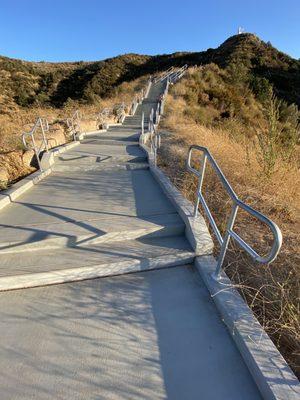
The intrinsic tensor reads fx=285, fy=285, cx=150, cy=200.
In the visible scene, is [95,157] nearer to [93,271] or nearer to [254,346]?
[93,271]

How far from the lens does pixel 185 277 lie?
298 cm

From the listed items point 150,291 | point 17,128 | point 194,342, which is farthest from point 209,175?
point 17,128

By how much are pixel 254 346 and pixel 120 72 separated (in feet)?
161

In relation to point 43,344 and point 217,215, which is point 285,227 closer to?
point 217,215

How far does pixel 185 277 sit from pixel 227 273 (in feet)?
1.53

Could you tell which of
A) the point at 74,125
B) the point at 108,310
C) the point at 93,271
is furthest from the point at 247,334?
the point at 74,125

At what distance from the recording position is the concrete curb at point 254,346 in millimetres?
1787

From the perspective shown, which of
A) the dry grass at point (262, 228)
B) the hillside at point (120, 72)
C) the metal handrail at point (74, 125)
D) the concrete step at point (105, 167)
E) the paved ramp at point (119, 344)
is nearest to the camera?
the paved ramp at point (119, 344)

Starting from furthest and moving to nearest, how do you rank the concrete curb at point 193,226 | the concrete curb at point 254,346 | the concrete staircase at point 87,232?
the concrete curb at point 193,226 → the concrete staircase at point 87,232 → the concrete curb at point 254,346

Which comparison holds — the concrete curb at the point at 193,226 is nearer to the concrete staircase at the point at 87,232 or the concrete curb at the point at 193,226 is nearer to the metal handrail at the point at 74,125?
the concrete staircase at the point at 87,232

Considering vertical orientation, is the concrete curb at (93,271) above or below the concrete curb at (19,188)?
below

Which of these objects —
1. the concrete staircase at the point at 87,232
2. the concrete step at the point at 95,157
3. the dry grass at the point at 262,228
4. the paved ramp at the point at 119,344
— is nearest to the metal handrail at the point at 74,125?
the concrete step at the point at 95,157

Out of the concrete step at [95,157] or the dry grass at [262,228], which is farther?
the concrete step at [95,157]

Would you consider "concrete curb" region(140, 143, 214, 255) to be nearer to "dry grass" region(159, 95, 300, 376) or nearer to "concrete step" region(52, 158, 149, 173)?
"dry grass" region(159, 95, 300, 376)
